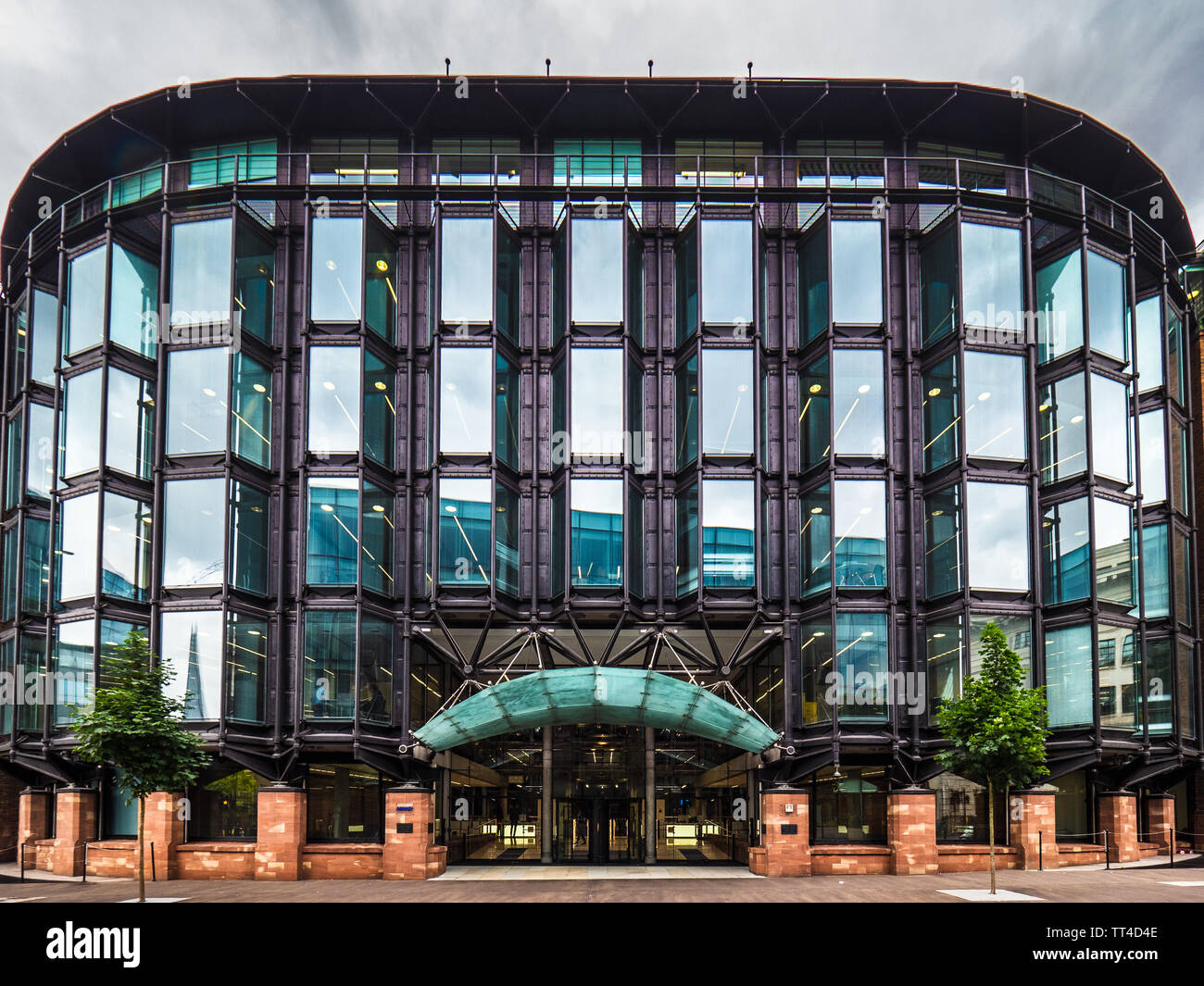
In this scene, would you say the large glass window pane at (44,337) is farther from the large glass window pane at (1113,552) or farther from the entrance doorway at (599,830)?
the large glass window pane at (1113,552)

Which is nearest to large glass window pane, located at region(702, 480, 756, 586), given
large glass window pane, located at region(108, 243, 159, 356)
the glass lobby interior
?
the glass lobby interior

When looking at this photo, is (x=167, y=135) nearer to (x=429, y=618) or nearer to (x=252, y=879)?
(x=429, y=618)

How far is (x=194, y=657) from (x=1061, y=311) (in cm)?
3145

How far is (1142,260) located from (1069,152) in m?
5.16

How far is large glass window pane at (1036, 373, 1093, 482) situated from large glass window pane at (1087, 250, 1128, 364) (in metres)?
2.02

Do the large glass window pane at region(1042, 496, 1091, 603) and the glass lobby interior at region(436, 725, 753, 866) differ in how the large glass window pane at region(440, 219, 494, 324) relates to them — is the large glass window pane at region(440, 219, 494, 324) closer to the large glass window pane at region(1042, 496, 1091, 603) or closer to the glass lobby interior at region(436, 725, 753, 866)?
the glass lobby interior at region(436, 725, 753, 866)

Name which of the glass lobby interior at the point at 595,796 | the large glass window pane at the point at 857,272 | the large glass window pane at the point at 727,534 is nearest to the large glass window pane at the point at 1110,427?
the large glass window pane at the point at 857,272

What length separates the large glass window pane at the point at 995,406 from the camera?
32.5m

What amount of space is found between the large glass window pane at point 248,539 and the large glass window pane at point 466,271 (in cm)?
881

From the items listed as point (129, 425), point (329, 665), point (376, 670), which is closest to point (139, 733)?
point (329, 665)

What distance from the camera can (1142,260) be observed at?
38438 mm

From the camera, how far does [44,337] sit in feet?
125

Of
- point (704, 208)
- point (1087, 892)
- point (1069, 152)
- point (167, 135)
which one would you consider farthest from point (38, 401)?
point (1069, 152)
